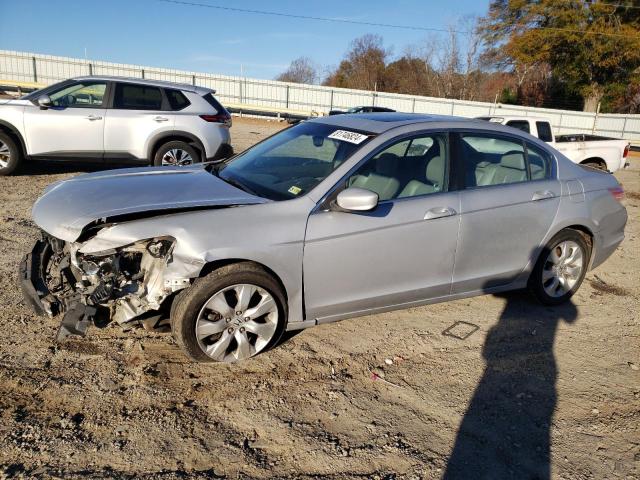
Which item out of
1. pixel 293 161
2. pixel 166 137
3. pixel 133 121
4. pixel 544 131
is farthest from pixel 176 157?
pixel 544 131

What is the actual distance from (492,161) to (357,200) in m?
1.67

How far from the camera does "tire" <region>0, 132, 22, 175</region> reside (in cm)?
838

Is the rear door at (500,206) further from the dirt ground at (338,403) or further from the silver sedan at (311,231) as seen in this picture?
the dirt ground at (338,403)

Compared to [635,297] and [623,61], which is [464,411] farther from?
[623,61]

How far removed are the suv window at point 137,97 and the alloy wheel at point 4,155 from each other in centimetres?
184

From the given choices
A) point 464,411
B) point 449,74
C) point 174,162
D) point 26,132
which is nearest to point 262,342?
point 464,411

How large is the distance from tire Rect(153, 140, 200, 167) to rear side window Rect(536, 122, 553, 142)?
311 inches

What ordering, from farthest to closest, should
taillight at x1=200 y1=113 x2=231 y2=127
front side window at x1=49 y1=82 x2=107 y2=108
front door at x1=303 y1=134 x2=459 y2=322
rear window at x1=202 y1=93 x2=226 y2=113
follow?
rear window at x1=202 y1=93 x2=226 y2=113, taillight at x1=200 y1=113 x2=231 y2=127, front side window at x1=49 y1=82 x2=107 y2=108, front door at x1=303 y1=134 x2=459 y2=322

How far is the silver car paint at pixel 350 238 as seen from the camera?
3.27 m

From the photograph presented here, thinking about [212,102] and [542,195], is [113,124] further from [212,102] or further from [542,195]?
[542,195]

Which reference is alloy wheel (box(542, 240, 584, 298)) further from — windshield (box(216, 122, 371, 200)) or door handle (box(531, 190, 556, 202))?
windshield (box(216, 122, 371, 200))

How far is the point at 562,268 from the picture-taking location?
4906 mm

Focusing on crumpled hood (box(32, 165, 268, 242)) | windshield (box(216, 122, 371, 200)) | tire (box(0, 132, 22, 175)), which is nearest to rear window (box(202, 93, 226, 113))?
tire (box(0, 132, 22, 175))

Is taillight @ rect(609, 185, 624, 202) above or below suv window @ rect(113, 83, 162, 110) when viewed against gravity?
below
